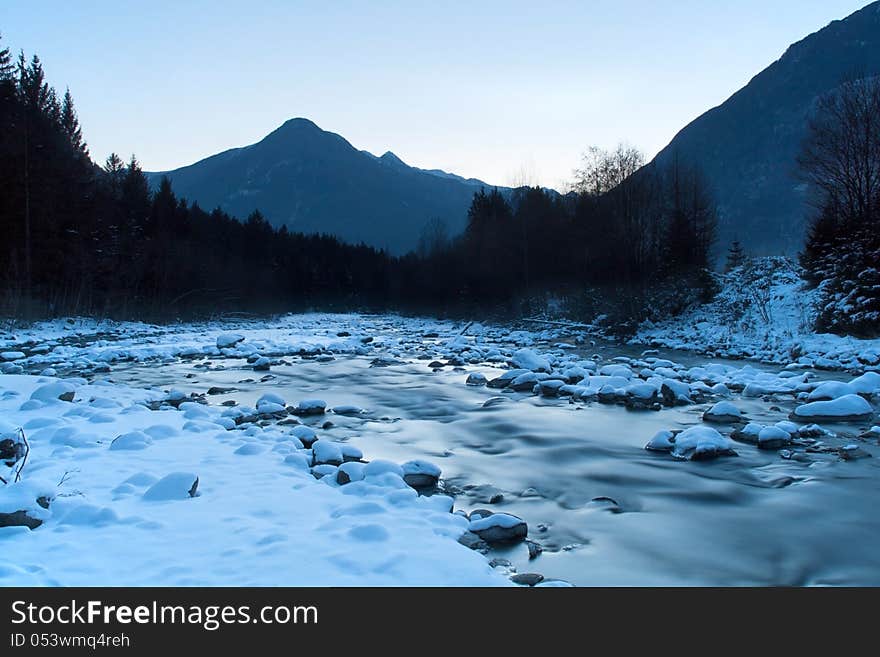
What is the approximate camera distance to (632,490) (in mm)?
5344

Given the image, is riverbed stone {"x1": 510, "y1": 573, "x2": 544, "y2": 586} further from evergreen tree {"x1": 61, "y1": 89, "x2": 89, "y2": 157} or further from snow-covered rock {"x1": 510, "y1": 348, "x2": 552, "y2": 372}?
evergreen tree {"x1": 61, "y1": 89, "x2": 89, "y2": 157}

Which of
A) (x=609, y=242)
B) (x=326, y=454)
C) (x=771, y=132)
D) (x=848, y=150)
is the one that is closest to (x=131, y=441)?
(x=326, y=454)

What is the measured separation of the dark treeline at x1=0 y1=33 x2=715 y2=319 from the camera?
27.9 m

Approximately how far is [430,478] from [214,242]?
63.1 meters

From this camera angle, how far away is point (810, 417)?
809 centimetres

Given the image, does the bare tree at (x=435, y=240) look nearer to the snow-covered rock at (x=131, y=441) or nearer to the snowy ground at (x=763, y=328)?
the snowy ground at (x=763, y=328)

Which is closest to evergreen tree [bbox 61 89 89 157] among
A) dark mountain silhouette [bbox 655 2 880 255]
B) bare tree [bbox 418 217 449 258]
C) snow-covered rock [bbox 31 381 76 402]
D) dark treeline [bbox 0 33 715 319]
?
dark treeline [bbox 0 33 715 319]

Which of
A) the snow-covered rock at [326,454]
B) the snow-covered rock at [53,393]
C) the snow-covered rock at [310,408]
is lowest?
the snow-covered rock at [310,408]

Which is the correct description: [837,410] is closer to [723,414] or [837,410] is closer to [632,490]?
[723,414]

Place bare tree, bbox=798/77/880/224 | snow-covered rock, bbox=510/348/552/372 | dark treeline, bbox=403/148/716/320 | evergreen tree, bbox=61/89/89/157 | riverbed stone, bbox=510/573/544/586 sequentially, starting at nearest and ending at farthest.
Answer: riverbed stone, bbox=510/573/544/586, snow-covered rock, bbox=510/348/552/372, bare tree, bbox=798/77/880/224, dark treeline, bbox=403/148/716/320, evergreen tree, bbox=61/89/89/157

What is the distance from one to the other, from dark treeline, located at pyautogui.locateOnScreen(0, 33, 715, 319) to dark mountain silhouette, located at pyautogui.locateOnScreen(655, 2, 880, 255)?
8811 cm

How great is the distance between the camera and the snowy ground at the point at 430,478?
10.7ft

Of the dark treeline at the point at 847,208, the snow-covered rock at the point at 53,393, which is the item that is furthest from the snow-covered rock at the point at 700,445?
the dark treeline at the point at 847,208
